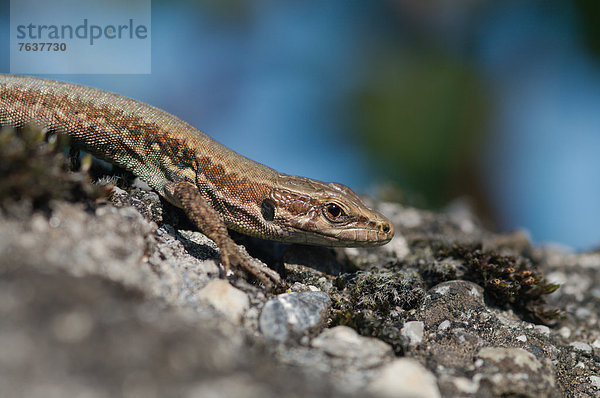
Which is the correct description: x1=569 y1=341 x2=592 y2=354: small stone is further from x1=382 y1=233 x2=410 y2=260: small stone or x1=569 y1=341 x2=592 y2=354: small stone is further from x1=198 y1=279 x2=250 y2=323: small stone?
x1=198 y1=279 x2=250 y2=323: small stone

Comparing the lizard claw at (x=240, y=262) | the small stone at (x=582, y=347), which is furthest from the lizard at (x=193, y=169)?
the small stone at (x=582, y=347)

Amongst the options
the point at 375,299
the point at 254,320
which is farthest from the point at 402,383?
the point at 375,299

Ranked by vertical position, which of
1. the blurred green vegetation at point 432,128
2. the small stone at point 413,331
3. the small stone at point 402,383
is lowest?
the small stone at point 402,383

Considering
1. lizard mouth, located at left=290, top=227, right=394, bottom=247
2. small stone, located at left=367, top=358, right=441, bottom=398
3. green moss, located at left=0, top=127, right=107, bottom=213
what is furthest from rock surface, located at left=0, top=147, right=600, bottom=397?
lizard mouth, located at left=290, top=227, right=394, bottom=247

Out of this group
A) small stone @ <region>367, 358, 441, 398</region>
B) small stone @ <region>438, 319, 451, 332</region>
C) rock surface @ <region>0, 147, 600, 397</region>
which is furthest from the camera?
small stone @ <region>438, 319, 451, 332</region>

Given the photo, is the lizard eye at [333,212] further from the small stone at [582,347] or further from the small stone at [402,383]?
the small stone at [582,347]

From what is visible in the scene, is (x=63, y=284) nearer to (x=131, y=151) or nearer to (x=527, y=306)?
(x=131, y=151)

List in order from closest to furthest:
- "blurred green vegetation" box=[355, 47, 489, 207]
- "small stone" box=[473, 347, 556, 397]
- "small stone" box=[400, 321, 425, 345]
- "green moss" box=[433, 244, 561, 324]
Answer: "small stone" box=[473, 347, 556, 397] → "small stone" box=[400, 321, 425, 345] → "green moss" box=[433, 244, 561, 324] → "blurred green vegetation" box=[355, 47, 489, 207]
